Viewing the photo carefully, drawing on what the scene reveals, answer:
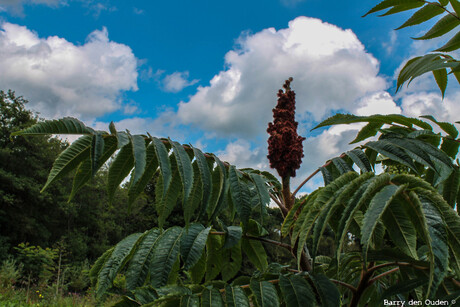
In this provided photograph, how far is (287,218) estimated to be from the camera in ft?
3.66

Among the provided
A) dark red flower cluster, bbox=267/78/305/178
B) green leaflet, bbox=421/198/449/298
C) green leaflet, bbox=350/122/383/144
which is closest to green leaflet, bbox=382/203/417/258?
green leaflet, bbox=421/198/449/298

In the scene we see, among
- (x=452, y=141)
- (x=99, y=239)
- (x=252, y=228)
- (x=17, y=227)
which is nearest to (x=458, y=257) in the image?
(x=452, y=141)

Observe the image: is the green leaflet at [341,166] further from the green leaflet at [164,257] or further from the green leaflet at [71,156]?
the green leaflet at [71,156]

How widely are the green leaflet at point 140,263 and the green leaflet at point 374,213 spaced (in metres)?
0.93

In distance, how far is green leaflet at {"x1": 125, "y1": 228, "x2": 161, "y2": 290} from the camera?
131 cm

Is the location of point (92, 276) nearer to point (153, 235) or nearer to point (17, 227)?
point (153, 235)

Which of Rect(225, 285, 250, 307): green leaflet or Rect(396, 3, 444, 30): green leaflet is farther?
Rect(396, 3, 444, 30): green leaflet

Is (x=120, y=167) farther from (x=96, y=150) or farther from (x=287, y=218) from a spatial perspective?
(x=287, y=218)

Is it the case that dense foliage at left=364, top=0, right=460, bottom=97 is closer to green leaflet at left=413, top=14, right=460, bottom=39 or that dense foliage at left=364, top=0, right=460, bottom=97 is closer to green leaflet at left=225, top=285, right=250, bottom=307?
green leaflet at left=413, top=14, right=460, bottom=39

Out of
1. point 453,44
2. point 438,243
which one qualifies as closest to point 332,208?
point 438,243

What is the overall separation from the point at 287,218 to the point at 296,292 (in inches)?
10.3

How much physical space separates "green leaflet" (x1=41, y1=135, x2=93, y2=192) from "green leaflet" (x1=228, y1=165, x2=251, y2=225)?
562 millimetres

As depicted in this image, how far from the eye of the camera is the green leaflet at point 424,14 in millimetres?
1291

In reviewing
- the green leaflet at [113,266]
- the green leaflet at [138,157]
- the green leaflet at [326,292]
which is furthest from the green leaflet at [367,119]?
the green leaflet at [113,266]
